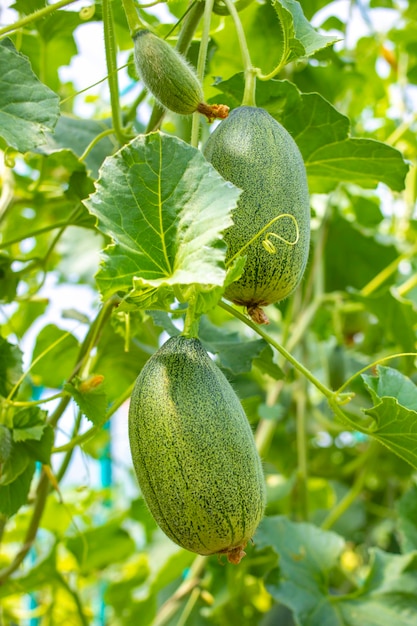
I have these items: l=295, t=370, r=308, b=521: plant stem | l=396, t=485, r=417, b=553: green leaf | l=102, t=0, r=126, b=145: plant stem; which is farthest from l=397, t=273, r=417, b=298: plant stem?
l=102, t=0, r=126, b=145: plant stem

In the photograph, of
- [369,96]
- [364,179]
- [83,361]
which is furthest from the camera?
[369,96]

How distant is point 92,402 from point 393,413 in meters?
0.36

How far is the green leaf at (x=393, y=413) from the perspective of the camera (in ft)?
2.87

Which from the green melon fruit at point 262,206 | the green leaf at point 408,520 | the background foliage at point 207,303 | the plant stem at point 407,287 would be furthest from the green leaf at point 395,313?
the green melon fruit at point 262,206

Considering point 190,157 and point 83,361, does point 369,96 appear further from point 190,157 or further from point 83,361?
point 190,157

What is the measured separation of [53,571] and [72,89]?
124 cm

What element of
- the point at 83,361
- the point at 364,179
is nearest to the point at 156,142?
the point at 83,361

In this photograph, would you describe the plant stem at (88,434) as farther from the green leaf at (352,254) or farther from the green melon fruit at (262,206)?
the green leaf at (352,254)

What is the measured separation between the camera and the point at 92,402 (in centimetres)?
98

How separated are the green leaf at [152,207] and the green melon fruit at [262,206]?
6 centimetres

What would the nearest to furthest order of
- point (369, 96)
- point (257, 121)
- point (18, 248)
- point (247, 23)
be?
point (257, 121) → point (247, 23) → point (18, 248) → point (369, 96)

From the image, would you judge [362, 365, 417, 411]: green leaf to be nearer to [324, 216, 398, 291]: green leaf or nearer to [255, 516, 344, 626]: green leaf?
[255, 516, 344, 626]: green leaf

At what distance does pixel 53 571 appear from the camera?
157 cm

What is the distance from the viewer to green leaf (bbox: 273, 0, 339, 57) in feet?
2.80
